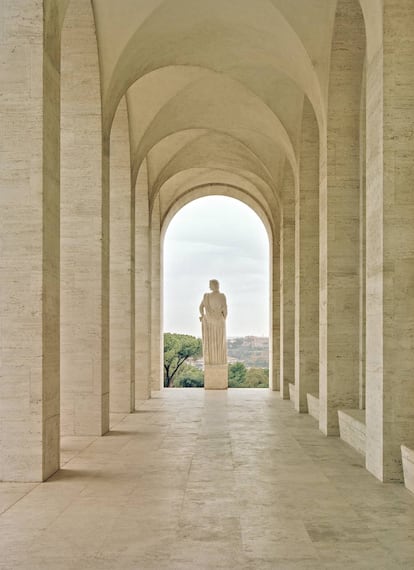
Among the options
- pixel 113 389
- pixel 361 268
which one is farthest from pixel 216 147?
pixel 361 268

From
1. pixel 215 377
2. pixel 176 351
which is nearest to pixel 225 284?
pixel 176 351

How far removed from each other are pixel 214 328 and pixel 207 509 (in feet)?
57.2

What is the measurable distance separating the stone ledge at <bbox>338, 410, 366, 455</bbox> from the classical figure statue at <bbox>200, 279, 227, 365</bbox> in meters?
12.0

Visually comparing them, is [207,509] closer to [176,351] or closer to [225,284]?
[176,351]

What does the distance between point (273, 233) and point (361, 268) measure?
515 inches

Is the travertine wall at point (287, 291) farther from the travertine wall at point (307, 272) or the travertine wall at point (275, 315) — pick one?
the travertine wall at point (307, 272)

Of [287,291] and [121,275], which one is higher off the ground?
[121,275]

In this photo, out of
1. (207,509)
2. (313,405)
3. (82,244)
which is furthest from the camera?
(313,405)

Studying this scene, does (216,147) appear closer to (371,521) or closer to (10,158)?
(10,158)

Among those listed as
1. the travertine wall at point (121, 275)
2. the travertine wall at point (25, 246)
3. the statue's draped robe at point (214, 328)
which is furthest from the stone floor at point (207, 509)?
the statue's draped robe at point (214, 328)

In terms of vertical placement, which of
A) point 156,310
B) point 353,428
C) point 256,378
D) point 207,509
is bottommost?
point 256,378

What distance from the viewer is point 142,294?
21484 millimetres

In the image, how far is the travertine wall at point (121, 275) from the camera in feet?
54.5

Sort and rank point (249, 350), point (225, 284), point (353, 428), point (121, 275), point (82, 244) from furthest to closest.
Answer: point (249, 350)
point (225, 284)
point (121, 275)
point (82, 244)
point (353, 428)
